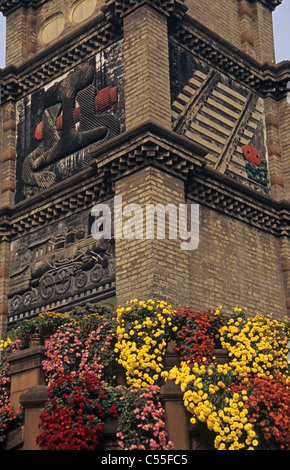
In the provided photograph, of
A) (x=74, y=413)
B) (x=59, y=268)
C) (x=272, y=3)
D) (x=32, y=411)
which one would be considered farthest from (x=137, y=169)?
(x=272, y=3)

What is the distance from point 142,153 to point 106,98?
12.1 ft

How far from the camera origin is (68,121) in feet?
85.1

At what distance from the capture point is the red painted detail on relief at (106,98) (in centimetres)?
→ 2456

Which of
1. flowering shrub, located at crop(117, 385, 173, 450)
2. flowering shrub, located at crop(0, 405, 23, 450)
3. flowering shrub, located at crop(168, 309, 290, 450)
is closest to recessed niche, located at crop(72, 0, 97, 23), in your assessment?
flowering shrub, located at crop(168, 309, 290, 450)

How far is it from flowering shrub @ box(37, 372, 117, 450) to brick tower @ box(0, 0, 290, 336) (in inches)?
222

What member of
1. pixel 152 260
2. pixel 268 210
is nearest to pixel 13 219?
pixel 152 260

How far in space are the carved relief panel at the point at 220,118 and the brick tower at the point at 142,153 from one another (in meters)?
0.06

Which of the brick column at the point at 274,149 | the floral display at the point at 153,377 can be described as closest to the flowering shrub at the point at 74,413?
the floral display at the point at 153,377

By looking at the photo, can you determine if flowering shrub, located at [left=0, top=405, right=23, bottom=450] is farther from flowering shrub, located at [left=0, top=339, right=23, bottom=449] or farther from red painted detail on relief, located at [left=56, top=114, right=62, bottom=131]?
red painted detail on relief, located at [left=56, top=114, right=62, bottom=131]

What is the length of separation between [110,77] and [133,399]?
1291 centimetres

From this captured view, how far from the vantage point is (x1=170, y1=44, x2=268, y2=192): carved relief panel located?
977 inches

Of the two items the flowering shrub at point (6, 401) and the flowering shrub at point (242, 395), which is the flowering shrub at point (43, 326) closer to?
the flowering shrub at point (6, 401)

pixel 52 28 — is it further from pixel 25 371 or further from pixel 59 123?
pixel 25 371
